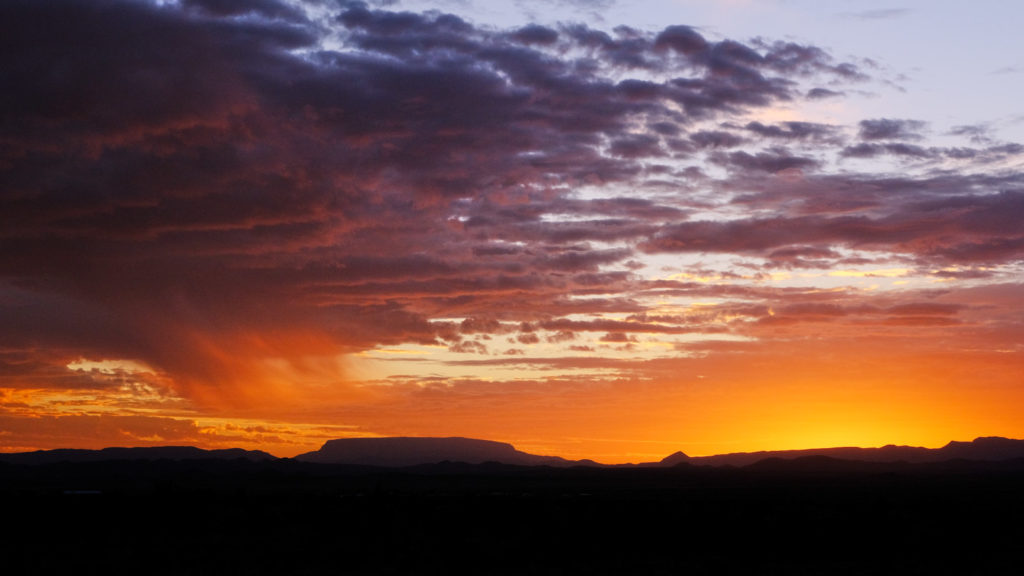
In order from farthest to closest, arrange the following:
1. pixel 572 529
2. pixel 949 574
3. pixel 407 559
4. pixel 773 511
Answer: pixel 773 511
pixel 572 529
pixel 407 559
pixel 949 574

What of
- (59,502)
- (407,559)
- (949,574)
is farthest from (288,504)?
(949,574)

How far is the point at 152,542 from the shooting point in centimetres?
4178

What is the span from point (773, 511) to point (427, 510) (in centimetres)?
1960

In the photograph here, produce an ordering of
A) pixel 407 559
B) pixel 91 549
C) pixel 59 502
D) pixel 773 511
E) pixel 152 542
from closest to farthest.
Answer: pixel 407 559
pixel 91 549
pixel 152 542
pixel 773 511
pixel 59 502

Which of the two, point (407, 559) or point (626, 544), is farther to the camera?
point (626, 544)

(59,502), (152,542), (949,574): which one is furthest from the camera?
(59,502)

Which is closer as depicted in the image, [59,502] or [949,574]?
[949,574]

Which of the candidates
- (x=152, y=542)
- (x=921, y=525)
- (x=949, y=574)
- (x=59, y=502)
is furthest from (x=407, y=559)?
(x=59, y=502)

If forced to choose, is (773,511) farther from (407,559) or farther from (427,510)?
(407,559)

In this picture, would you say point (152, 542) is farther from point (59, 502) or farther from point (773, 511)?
point (773, 511)

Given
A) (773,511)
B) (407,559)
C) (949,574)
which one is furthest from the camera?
(773,511)

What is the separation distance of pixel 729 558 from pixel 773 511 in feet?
66.1

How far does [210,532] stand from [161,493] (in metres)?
21.2

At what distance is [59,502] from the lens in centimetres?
6097
